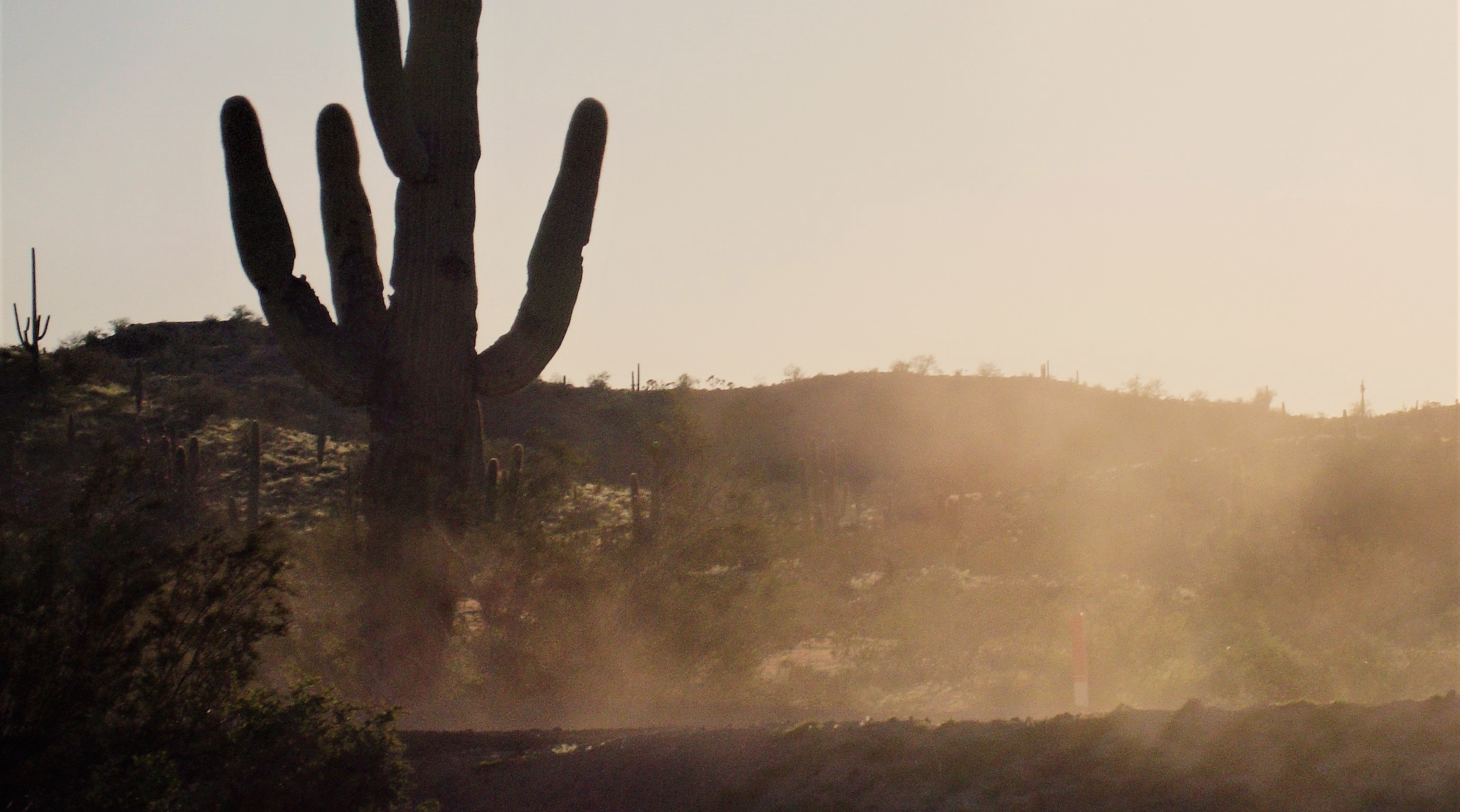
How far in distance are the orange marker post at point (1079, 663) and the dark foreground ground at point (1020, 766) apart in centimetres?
308

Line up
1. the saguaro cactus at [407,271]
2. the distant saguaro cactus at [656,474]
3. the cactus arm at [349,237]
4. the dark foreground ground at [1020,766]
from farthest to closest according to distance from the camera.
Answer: the distant saguaro cactus at [656,474] → the cactus arm at [349,237] → the saguaro cactus at [407,271] → the dark foreground ground at [1020,766]

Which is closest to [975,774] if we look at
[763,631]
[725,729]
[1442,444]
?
[725,729]

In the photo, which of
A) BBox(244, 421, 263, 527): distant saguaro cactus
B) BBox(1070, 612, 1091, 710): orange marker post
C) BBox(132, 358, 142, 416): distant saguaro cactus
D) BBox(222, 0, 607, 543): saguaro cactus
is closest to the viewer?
BBox(1070, 612, 1091, 710): orange marker post

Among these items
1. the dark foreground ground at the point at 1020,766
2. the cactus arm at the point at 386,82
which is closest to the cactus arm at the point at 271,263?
the cactus arm at the point at 386,82

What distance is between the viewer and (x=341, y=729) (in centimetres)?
612

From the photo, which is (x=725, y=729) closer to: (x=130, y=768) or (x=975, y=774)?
(x=975, y=774)

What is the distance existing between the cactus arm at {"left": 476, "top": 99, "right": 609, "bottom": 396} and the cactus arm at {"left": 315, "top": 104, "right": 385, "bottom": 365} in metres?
1.19

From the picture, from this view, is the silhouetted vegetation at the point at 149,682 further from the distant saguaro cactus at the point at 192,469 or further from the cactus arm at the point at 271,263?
the distant saguaro cactus at the point at 192,469

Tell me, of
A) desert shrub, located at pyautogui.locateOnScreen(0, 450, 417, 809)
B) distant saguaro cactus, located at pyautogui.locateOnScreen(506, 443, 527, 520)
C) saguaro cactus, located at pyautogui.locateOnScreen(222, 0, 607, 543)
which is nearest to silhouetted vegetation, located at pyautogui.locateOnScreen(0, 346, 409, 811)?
desert shrub, located at pyautogui.locateOnScreen(0, 450, 417, 809)

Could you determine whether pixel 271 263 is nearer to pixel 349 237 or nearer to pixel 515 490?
pixel 349 237

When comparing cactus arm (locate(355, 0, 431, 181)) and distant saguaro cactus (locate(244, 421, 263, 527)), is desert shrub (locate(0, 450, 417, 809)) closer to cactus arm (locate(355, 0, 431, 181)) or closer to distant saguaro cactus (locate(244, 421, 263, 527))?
cactus arm (locate(355, 0, 431, 181))

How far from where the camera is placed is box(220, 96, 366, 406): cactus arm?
38.9ft

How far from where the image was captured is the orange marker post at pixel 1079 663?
973cm

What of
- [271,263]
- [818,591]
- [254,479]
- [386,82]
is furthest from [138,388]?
[386,82]
